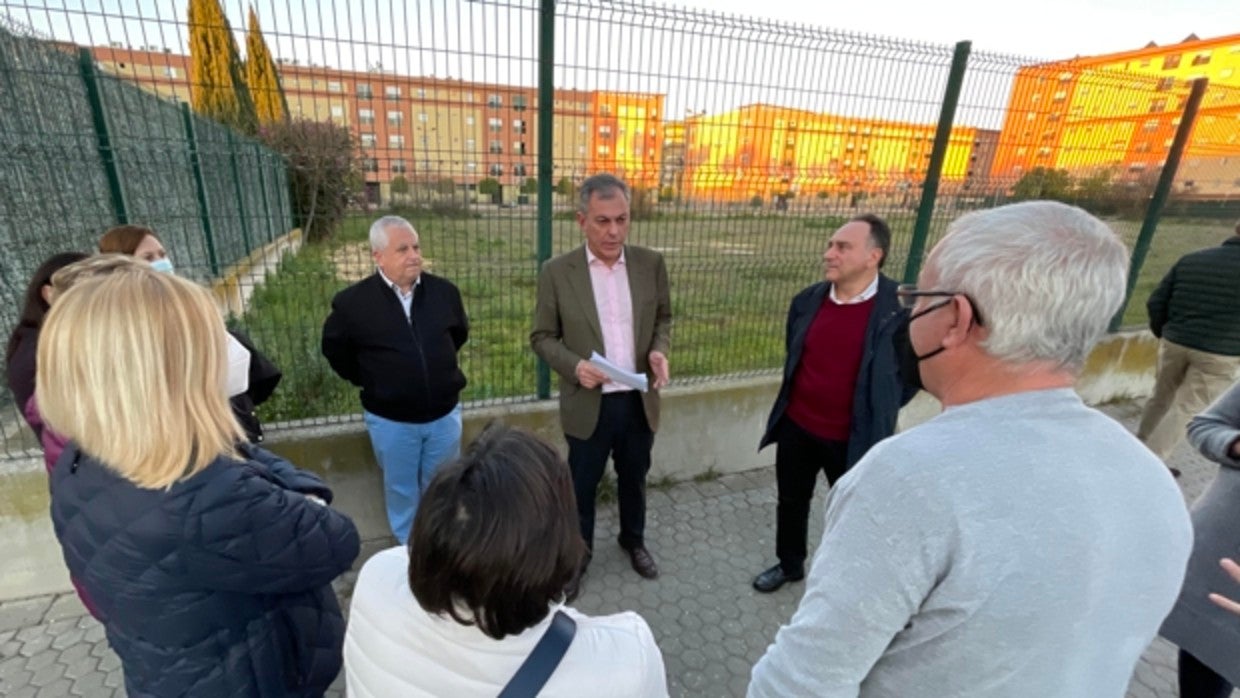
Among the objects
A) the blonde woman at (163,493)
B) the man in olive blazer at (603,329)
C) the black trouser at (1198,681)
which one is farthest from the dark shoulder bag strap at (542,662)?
the black trouser at (1198,681)

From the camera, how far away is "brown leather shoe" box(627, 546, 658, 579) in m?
3.21

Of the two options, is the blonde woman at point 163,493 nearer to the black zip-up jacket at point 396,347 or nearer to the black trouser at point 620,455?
the black zip-up jacket at point 396,347

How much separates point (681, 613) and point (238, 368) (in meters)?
2.41

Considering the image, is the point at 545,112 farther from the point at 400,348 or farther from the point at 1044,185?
the point at 1044,185

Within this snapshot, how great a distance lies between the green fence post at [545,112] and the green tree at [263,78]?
1.37m

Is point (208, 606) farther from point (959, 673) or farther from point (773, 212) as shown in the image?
point (773, 212)

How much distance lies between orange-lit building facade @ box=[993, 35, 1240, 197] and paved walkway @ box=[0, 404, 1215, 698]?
3507 millimetres

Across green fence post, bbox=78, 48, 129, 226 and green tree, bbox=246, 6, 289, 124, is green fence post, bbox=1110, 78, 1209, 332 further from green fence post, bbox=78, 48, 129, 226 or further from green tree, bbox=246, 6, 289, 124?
green fence post, bbox=78, 48, 129, 226

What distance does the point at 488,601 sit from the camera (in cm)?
97

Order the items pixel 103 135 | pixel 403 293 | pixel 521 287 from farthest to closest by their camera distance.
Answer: pixel 521 287
pixel 403 293
pixel 103 135

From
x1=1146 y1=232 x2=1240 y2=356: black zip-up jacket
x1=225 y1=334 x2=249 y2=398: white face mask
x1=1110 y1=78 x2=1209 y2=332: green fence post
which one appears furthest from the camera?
x1=1110 y1=78 x2=1209 y2=332: green fence post

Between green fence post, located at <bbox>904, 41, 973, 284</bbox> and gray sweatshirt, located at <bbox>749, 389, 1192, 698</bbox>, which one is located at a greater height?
green fence post, located at <bbox>904, 41, 973, 284</bbox>

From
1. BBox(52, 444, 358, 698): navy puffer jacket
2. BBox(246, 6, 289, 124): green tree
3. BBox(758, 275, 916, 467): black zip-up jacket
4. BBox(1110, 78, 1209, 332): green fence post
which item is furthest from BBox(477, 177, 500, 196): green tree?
BBox(1110, 78, 1209, 332): green fence post

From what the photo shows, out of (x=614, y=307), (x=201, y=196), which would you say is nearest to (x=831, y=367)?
(x=614, y=307)
